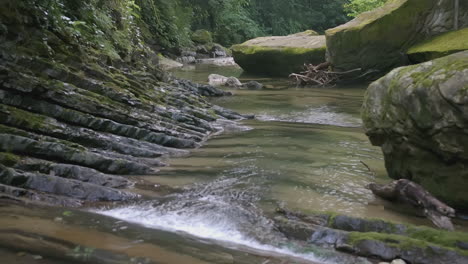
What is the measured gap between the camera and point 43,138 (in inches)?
240

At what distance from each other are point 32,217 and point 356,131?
24.3ft

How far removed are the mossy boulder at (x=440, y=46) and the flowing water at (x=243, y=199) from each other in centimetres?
607

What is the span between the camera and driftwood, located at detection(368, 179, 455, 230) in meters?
4.86

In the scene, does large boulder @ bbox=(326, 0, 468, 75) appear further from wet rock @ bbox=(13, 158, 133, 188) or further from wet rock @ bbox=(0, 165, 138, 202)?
wet rock @ bbox=(0, 165, 138, 202)

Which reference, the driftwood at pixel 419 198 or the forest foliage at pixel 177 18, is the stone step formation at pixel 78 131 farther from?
the driftwood at pixel 419 198

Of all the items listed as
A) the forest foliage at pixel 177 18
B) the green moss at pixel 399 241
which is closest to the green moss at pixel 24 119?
the forest foliage at pixel 177 18

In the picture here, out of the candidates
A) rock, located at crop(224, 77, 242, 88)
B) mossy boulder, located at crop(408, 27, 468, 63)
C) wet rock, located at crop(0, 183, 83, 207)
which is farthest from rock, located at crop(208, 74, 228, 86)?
wet rock, located at crop(0, 183, 83, 207)

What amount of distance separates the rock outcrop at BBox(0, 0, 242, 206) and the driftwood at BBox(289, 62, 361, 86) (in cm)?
907

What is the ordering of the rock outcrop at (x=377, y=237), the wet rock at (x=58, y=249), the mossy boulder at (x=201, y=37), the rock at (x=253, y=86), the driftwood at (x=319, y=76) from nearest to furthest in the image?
1. the wet rock at (x=58, y=249)
2. the rock outcrop at (x=377, y=237)
3. the rock at (x=253, y=86)
4. the driftwood at (x=319, y=76)
5. the mossy boulder at (x=201, y=37)

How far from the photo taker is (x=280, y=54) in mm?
22359

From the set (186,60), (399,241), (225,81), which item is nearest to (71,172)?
(399,241)

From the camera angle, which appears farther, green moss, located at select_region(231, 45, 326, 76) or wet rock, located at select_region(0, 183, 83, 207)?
green moss, located at select_region(231, 45, 326, 76)

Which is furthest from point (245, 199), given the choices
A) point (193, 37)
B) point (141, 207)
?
point (193, 37)

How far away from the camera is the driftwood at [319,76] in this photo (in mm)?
18844
